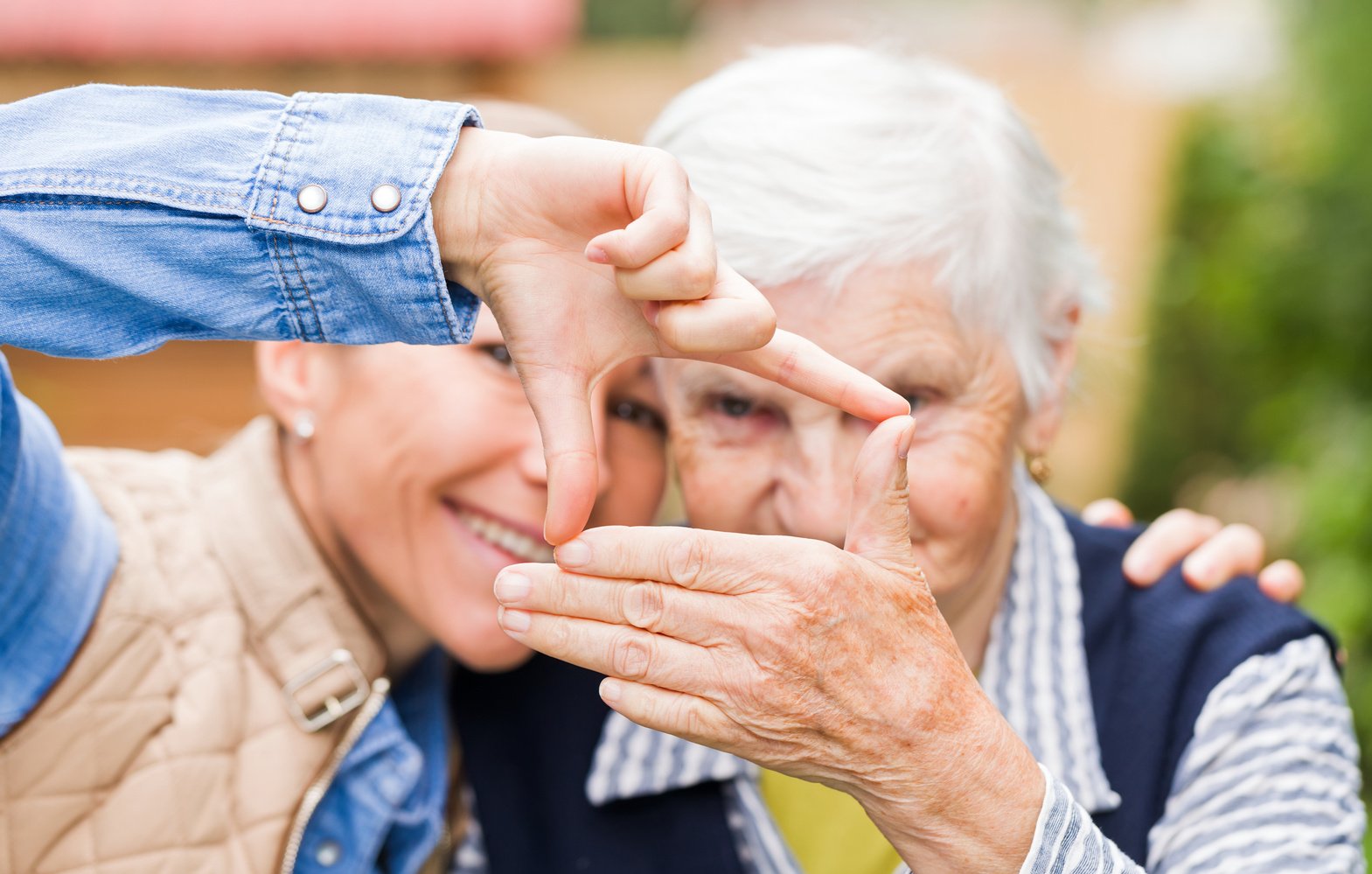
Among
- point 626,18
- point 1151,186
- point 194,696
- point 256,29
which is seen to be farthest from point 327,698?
point 626,18

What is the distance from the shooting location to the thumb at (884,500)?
4.46 feet

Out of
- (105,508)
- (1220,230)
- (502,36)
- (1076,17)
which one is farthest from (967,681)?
(1076,17)

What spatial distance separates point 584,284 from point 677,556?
1.06ft

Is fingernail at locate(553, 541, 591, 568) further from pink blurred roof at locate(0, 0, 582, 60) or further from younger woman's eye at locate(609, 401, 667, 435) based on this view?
pink blurred roof at locate(0, 0, 582, 60)

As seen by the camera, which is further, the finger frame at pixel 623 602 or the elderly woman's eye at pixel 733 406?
the elderly woman's eye at pixel 733 406

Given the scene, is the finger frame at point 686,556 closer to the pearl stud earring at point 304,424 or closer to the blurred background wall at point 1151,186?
the pearl stud earring at point 304,424

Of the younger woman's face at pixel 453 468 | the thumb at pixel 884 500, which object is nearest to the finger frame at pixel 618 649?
the thumb at pixel 884 500

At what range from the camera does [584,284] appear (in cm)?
135

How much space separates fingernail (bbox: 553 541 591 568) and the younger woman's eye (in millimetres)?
685

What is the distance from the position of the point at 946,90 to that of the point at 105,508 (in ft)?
4.89

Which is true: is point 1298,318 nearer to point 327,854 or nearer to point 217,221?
point 327,854

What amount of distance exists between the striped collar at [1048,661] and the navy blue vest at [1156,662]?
0.03m

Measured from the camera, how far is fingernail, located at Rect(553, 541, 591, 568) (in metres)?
1.32

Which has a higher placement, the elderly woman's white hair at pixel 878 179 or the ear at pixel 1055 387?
the elderly woman's white hair at pixel 878 179
